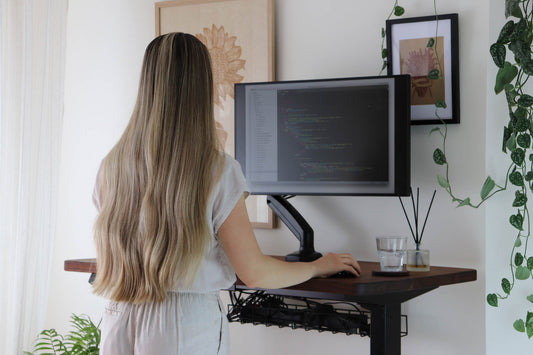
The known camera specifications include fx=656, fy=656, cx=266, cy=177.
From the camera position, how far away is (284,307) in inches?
89.3

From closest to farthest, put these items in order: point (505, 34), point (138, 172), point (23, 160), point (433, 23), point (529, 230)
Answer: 1. point (138, 172)
2. point (505, 34)
3. point (529, 230)
4. point (433, 23)
5. point (23, 160)

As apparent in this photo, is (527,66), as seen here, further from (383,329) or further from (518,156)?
(383,329)

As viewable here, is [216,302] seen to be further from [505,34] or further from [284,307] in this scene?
[505,34]

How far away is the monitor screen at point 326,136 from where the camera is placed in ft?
6.50

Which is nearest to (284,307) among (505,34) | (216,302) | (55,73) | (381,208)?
(381,208)

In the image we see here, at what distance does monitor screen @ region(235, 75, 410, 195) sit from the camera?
1.98m

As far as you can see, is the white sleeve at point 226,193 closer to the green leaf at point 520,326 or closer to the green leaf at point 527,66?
the green leaf at point 527,66

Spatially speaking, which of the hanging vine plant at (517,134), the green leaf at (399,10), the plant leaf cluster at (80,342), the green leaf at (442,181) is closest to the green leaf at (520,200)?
the hanging vine plant at (517,134)

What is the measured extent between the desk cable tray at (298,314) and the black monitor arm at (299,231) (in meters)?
0.22

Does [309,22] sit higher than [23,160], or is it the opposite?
[309,22]

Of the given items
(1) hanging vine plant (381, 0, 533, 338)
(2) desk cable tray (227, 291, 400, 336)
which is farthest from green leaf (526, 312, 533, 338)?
(2) desk cable tray (227, 291, 400, 336)

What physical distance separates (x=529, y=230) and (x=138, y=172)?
1173 millimetres

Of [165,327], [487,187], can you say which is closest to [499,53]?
[487,187]

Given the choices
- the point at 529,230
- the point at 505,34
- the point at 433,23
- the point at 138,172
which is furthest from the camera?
the point at 433,23
